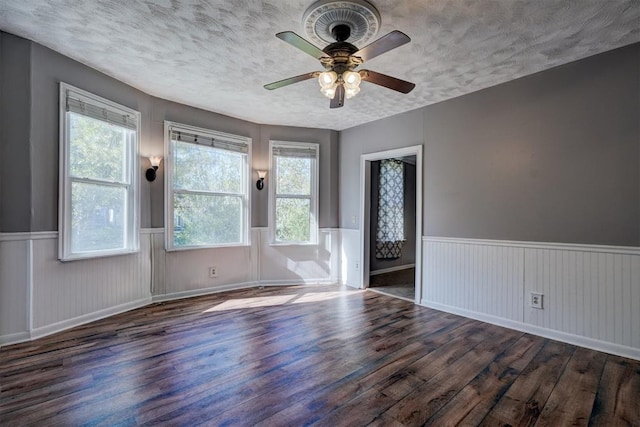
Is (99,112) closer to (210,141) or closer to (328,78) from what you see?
(210,141)

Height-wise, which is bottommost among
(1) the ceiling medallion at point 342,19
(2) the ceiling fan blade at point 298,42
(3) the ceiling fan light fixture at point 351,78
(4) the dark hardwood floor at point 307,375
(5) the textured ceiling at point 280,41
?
(4) the dark hardwood floor at point 307,375

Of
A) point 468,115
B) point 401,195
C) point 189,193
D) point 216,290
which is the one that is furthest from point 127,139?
point 401,195

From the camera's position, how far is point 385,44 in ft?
6.49

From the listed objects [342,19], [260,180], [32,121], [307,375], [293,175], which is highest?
[342,19]

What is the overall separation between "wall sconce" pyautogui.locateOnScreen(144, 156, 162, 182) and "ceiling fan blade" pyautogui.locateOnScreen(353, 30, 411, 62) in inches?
116

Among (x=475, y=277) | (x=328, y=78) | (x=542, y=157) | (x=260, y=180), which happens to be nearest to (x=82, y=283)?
(x=260, y=180)

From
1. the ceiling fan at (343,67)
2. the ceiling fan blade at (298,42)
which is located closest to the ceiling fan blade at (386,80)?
the ceiling fan at (343,67)

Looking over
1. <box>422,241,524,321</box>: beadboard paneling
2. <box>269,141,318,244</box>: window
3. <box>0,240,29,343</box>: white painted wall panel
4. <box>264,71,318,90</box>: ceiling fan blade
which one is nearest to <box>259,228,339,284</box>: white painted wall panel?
<box>269,141,318,244</box>: window

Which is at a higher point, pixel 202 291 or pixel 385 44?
pixel 385 44

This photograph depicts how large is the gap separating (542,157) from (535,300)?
4.74 feet

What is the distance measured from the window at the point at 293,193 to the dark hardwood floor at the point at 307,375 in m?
1.91

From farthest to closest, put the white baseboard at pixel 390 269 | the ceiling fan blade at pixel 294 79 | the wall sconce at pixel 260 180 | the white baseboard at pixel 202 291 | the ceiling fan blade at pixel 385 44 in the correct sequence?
the white baseboard at pixel 390 269, the wall sconce at pixel 260 180, the white baseboard at pixel 202 291, the ceiling fan blade at pixel 294 79, the ceiling fan blade at pixel 385 44

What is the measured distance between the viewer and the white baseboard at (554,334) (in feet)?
8.72

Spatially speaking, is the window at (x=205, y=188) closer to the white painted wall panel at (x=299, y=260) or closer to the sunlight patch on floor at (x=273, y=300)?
the white painted wall panel at (x=299, y=260)
